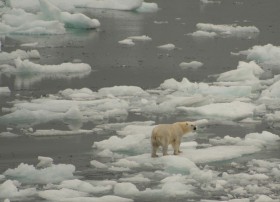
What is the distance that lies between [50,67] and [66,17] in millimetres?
7360

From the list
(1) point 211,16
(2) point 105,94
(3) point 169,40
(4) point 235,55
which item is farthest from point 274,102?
(1) point 211,16

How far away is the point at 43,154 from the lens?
512 inches

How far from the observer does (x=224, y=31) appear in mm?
28172

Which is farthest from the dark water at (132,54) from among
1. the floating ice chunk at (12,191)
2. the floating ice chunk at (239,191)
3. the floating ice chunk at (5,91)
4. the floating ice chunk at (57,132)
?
the floating ice chunk at (239,191)

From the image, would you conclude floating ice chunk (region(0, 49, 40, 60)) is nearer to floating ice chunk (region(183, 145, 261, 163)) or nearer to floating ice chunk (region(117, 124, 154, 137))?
floating ice chunk (region(117, 124, 154, 137))

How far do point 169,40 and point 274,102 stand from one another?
9565 millimetres

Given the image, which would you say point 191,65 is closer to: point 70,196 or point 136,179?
point 136,179

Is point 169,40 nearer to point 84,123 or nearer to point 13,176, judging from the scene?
point 84,123

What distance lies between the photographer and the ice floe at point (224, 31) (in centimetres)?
2733

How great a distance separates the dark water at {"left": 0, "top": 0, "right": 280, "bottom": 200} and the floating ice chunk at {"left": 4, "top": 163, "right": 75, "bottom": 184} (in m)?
0.29

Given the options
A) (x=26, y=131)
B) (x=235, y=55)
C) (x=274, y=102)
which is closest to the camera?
(x=26, y=131)

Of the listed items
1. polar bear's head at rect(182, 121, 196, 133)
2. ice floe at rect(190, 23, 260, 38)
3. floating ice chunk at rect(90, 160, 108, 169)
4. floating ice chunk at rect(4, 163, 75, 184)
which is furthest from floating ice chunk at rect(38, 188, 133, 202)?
ice floe at rect(190, 23, 260, 38)

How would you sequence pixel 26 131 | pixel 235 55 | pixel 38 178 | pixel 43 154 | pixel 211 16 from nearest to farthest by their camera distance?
pixel 38 178 → pixel 43 154 → pixel 26 131 → pixel 235 55 → pixel 211 16

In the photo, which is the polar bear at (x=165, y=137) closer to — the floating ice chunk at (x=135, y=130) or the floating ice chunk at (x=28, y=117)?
the floating ice chunk at (x=135, y=130)
